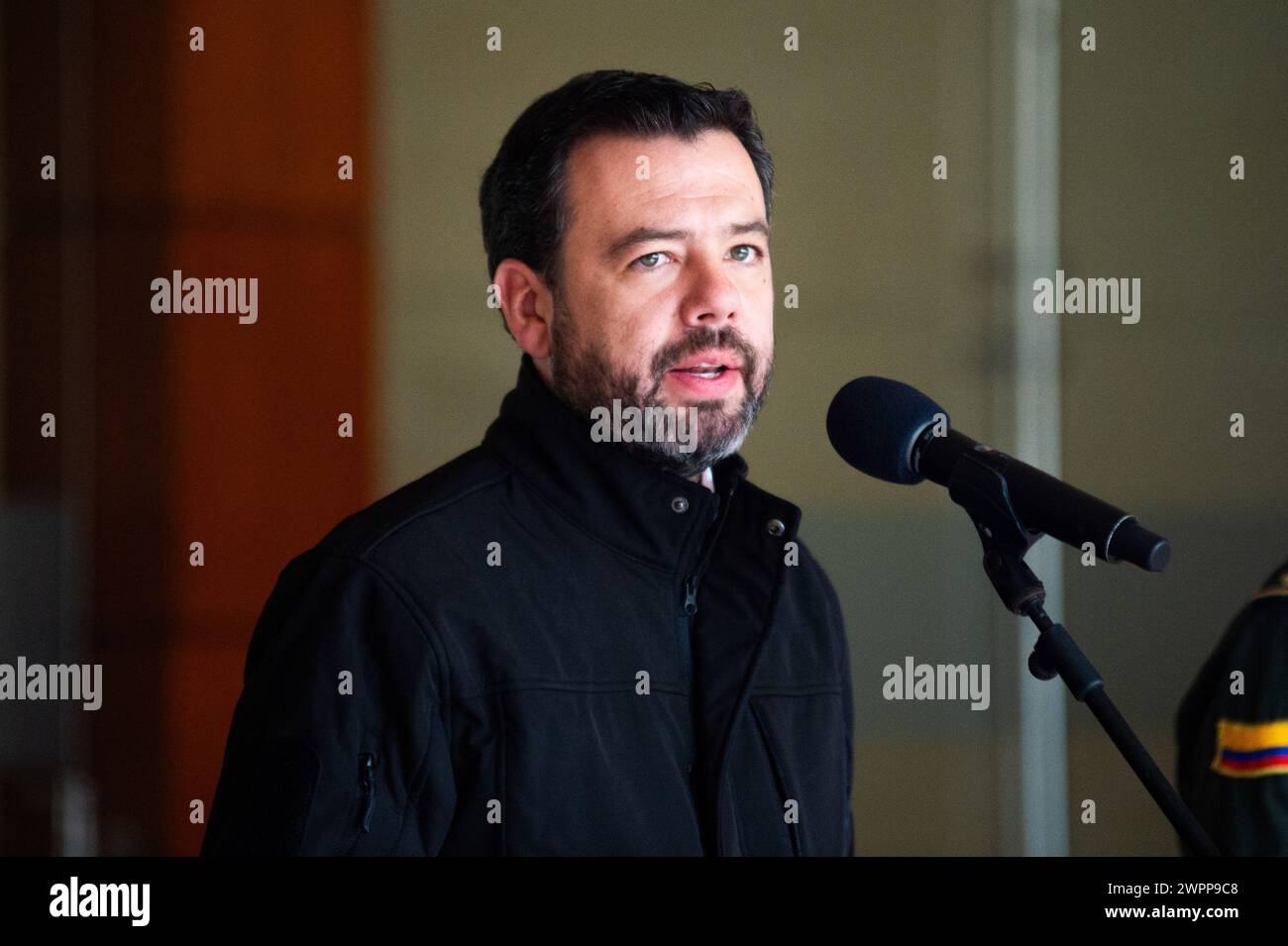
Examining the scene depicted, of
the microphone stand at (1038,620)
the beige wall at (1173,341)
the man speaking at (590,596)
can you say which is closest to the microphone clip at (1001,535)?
the microphone stand at (1038,620)

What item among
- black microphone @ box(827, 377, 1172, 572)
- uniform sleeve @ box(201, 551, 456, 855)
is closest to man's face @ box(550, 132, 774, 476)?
black microphone @ box(827, 377, 1172, 572)

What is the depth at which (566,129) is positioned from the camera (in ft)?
3.87

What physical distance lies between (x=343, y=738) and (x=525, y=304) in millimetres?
451

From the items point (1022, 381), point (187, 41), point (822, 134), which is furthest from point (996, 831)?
point (187, 41)

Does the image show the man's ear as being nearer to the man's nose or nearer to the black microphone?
the man's nose

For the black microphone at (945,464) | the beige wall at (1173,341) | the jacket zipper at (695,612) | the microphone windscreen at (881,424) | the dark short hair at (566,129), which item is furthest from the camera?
the beige wall at (1173,341)

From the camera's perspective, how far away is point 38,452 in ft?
5.62

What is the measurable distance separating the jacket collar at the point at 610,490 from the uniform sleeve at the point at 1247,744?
513mm

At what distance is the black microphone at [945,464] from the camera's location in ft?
2.33

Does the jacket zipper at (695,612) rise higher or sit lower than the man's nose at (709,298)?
lower

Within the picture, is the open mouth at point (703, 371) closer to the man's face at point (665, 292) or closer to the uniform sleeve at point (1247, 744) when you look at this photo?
the man's face at point (665, 292)

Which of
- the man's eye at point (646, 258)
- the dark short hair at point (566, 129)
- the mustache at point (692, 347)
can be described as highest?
the dark short hair at point (566, 129)

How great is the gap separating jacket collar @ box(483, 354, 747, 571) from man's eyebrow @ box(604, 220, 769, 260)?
148mm

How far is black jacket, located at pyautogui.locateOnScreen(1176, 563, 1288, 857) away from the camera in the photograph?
1119 mm
